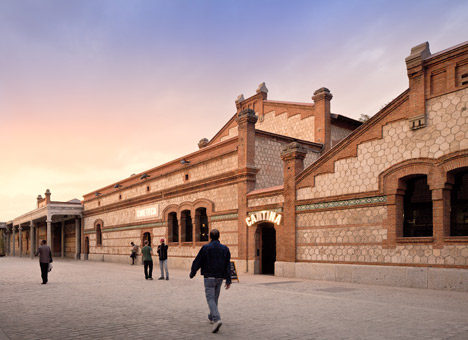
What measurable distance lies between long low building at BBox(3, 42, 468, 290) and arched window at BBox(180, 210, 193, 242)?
0.06m

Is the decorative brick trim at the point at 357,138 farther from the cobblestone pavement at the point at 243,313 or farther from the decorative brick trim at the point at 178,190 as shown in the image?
the cobblestone pavement at the point at 243,313

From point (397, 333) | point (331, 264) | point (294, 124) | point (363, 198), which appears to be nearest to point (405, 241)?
point (363, 198)

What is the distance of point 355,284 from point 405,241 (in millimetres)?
2184

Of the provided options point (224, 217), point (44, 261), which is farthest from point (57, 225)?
point (44, 261)

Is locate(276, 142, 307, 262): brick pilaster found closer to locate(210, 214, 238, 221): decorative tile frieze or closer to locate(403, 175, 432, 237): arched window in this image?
locate(210, 214, 238, 221): decorative tile frieze

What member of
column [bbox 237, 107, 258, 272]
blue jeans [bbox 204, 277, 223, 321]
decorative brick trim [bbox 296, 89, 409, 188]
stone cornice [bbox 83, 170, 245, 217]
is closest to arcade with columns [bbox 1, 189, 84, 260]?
stone cornice [bbox 83, 170, 245, 217]

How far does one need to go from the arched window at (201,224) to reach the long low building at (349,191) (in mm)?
67

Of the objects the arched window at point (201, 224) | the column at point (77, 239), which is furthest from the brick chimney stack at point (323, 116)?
the column at point (77, 239)

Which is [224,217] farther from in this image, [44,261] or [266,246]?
[44,261]

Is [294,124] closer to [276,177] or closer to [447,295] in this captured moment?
[276,177]

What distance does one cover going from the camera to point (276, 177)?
20312 millimetres

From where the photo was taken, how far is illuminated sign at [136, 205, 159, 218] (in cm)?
2735

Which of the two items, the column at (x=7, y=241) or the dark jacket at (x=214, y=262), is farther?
the column at (x=7, y=241)

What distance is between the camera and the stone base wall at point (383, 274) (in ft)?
37.9
